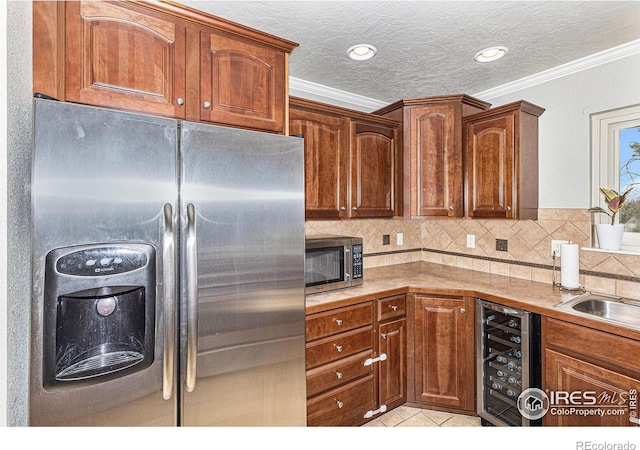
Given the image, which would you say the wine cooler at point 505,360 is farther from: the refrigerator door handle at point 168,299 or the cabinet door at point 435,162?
the refrigerator door handle at point 168,299

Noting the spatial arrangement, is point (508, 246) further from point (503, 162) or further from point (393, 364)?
point (393, 364)

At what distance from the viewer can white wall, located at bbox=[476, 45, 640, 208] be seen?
6.57 feet

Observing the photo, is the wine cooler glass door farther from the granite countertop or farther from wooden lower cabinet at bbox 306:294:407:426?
wooden lower cabinet at bbox 306:294:407:426

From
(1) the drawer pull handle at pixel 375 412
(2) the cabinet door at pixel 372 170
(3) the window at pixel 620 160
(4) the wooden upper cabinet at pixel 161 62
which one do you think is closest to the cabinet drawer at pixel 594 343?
(3) the window at pixel 620 160

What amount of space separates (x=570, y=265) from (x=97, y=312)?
8.45ft

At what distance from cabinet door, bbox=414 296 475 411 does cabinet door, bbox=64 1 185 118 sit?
1.94 m

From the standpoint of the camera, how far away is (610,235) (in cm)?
194

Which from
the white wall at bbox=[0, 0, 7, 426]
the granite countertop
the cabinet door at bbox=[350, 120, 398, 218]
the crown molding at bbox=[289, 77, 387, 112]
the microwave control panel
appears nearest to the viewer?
the white wall at bbox=[0, 0, 7, 426]

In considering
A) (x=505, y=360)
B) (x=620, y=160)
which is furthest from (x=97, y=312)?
(x=620, y=160)

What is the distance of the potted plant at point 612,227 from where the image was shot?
1915mm

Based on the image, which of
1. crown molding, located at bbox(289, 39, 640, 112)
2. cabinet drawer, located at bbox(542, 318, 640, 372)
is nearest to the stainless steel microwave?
cabinet drawer, located at bbox(542, 318, 640, 372)

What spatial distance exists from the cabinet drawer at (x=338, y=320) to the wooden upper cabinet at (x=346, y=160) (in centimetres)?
63

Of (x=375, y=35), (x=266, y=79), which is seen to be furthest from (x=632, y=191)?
(x=266, y=79)
